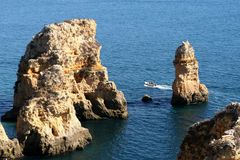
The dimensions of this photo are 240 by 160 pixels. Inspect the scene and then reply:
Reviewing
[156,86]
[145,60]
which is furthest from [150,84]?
[145,60]

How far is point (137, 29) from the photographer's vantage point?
501 feet

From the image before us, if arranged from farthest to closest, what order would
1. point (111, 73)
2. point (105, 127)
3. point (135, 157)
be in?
point (111, 73)
point (105, 127)
point (135, 157)

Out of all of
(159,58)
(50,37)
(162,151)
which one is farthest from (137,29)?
(162,151)

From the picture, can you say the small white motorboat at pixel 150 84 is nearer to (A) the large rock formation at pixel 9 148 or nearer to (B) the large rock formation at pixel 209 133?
(A) the large rock formation at pixel 9 148

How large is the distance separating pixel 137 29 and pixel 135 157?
95914mm

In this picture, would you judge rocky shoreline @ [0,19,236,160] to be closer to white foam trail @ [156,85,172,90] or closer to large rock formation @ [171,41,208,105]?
large rock formation @ [171,41,208,105]

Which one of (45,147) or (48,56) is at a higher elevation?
(48,56)

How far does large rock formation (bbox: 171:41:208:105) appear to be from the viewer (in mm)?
81500

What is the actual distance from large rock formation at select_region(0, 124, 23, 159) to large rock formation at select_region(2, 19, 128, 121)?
515 inches

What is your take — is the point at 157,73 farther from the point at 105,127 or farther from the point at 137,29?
the point at 137,29

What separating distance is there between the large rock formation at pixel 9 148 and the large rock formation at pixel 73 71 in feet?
A: 42.9

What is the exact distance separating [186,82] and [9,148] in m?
32.3

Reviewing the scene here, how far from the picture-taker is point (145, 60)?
111500 mm

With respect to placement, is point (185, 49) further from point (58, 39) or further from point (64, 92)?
point (64, 92)
